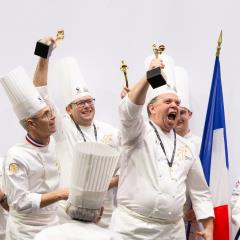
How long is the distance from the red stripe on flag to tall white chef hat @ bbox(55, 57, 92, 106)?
→ 3.67 feet

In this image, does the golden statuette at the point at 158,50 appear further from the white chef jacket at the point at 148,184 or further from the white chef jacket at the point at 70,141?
the white chef jacket at the point at 70,141

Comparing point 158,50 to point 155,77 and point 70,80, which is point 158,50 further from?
point 70,80

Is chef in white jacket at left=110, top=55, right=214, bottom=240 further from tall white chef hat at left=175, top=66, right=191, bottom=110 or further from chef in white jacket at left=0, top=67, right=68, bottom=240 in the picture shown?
tall white chef hat at left=175, top=66, right=191, bottom=110

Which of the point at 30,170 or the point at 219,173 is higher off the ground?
the point at 30,170

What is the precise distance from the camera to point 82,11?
15.2 ft

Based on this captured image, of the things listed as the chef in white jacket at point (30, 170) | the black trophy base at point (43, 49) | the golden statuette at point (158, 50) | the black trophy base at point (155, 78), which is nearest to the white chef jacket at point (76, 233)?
the black trophy base at point (155, 78)

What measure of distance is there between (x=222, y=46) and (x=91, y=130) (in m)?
1.04

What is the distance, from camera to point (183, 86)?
428cm

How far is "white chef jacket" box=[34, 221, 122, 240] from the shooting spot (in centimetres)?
225

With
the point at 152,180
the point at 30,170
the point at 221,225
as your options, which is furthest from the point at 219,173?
the point at 30,170

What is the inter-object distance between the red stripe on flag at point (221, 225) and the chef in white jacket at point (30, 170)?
0.99 metres

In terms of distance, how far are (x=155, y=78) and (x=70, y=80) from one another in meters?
1.63

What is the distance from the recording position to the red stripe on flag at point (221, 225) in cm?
389

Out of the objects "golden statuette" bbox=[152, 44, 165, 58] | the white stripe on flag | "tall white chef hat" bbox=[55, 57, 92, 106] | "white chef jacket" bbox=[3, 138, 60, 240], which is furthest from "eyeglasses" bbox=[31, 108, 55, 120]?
the white stripe on flag
